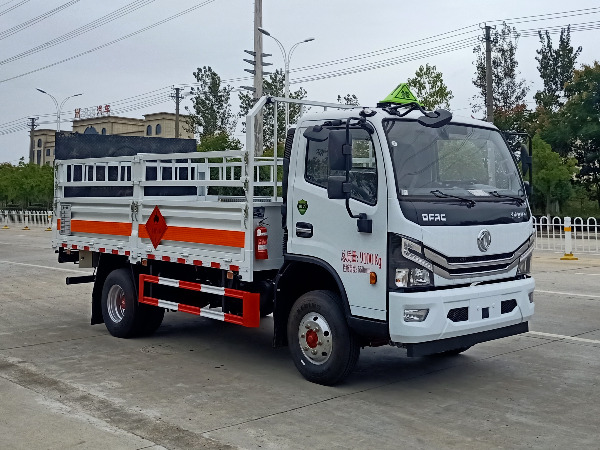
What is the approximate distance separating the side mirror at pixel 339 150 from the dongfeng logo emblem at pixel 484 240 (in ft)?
4.17

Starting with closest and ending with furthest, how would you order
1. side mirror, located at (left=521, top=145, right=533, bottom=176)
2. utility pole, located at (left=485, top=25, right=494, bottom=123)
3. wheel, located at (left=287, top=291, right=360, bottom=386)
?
wheel, located at (left=287, top=291, right=360, bottom=386)
side mirror, located at (left=521, top=145, right=533, bottom=176)
utility pole, located at (left=485, top=25, right=494, bottom=123)

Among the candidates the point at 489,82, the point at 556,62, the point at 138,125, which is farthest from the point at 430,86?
the point at 138,125

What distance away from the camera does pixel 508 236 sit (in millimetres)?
6422

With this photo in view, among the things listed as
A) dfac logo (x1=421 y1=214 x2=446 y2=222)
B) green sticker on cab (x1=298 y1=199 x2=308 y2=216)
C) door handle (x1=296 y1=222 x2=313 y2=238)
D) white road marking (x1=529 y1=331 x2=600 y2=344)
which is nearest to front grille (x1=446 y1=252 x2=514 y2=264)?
dfac logo (x1=421 y1=214 x2=446 y2=222)

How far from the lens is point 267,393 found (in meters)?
6.31

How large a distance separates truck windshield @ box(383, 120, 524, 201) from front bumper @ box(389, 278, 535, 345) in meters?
0.82

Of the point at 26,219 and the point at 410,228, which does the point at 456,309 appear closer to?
the point at 410,228

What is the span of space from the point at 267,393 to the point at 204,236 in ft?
6.14

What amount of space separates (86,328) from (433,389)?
5.03 meters

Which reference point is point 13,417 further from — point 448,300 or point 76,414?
point 448,300

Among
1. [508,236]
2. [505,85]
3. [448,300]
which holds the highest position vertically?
[505,85]

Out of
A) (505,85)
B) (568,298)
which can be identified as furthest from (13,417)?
(505,85)

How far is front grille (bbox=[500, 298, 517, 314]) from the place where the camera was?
20.8 feet

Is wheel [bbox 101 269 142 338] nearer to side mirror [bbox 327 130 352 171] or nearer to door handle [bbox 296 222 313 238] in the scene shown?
door handle [bbox 296 222 313 238]
